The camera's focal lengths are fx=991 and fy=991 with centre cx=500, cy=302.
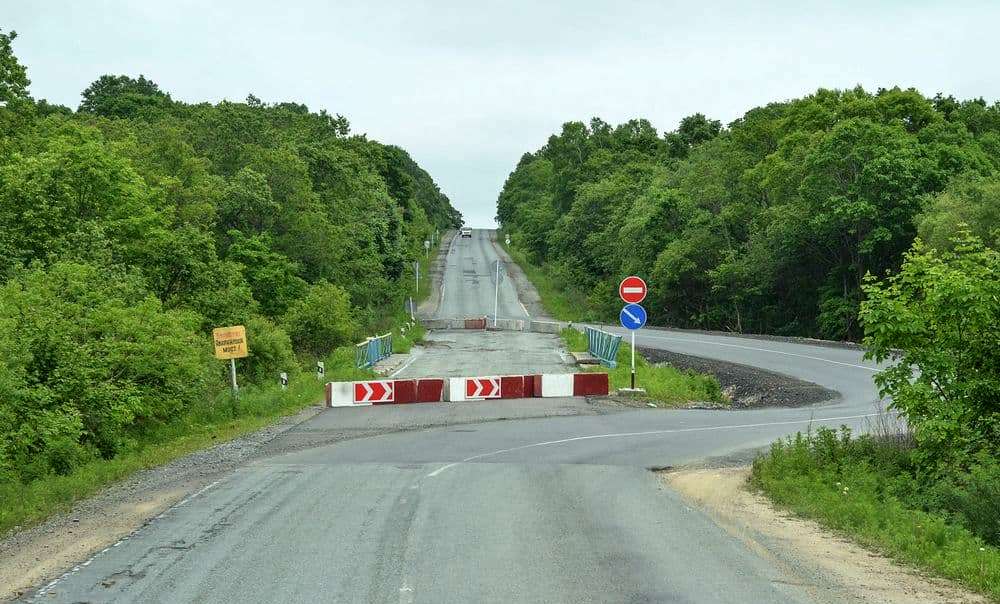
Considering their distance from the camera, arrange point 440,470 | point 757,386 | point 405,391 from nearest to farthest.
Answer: point 440,470 < point 405,391 < point 757,386

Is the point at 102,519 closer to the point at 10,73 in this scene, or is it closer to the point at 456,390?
the point at 456,390

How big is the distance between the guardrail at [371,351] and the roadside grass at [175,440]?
3.63 feet

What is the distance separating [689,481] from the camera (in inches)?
643

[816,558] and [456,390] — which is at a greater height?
[816,558]

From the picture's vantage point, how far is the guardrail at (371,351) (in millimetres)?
40844

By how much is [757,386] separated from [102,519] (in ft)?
90.1

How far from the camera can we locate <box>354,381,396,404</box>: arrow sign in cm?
3008

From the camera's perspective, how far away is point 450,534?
1150cm

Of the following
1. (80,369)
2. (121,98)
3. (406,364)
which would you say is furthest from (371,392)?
(121,98)

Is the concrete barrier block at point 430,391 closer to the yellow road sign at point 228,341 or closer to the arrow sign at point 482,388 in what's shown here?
the arrow sign at point 482,388

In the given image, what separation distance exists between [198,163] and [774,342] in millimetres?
31071

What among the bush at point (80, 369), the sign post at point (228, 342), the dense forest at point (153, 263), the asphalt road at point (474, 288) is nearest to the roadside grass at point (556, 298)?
the asphalt road at point (474, 288)

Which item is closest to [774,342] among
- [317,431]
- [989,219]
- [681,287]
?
[989,219]

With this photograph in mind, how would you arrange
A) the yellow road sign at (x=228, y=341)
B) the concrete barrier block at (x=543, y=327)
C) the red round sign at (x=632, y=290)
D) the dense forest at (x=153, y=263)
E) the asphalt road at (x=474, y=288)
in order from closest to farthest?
1. the dense forest at (x=153, y=263)
2. the yellow road sign at (x=228, y=341)
3. the red round sign at (x=632, y=290)
4. the concrete barrier block at (x=543, y=327)
5. the asphalt road at (x=474, y=288)
